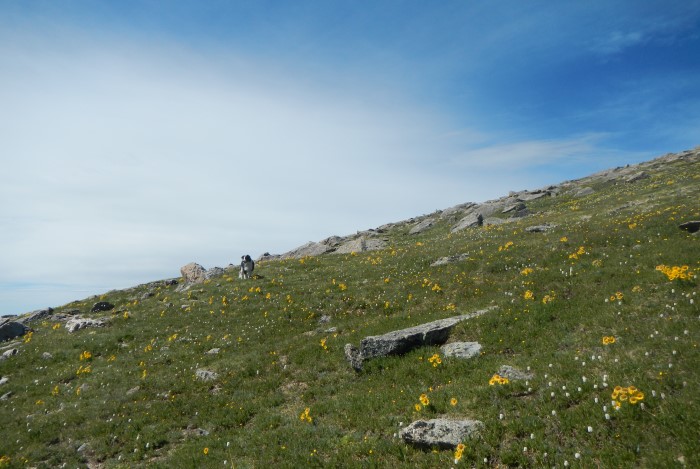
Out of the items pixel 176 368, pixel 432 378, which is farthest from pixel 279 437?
pixel 176 368

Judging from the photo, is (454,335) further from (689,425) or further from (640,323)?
(689,425)

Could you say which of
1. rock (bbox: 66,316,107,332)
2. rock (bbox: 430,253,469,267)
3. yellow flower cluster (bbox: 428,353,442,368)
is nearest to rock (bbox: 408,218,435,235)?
rock (bbox: 430,253,469,267)

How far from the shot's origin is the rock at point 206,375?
17.5m

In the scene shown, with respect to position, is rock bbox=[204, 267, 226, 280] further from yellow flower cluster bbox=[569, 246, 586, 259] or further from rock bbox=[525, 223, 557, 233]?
yellow flower cluster bbox=[569, 246, 586, 259]

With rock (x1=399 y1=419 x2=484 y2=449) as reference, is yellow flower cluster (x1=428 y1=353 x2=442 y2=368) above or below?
above

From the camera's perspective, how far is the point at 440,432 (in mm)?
9156

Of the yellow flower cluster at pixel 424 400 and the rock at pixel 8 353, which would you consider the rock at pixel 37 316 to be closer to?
the rock at pixel 8 353

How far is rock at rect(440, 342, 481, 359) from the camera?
1353 cm

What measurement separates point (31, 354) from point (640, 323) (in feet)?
100

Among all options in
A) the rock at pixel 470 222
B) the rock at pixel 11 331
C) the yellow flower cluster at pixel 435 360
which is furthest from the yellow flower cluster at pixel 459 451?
the rock at pixel 470 222

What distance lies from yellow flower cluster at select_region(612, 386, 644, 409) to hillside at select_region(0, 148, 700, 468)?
0.11ft

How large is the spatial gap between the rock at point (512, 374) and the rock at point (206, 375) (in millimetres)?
12655

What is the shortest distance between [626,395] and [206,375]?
53.1ft

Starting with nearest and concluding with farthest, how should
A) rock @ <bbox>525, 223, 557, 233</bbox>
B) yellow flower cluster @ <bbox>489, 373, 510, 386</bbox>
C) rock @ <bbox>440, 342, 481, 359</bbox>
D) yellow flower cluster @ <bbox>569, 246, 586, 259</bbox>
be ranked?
yellow flower cluster @ <bbox>489, 373, 510, 386</bbox> → rock @ <bbox>440, 342, 481, 359</bbox> → yellow flower cluster @ <bbox>569, 246, 586, 259</bbox> → rock @ <bbox>525, 223, 557, 233</bbox>
